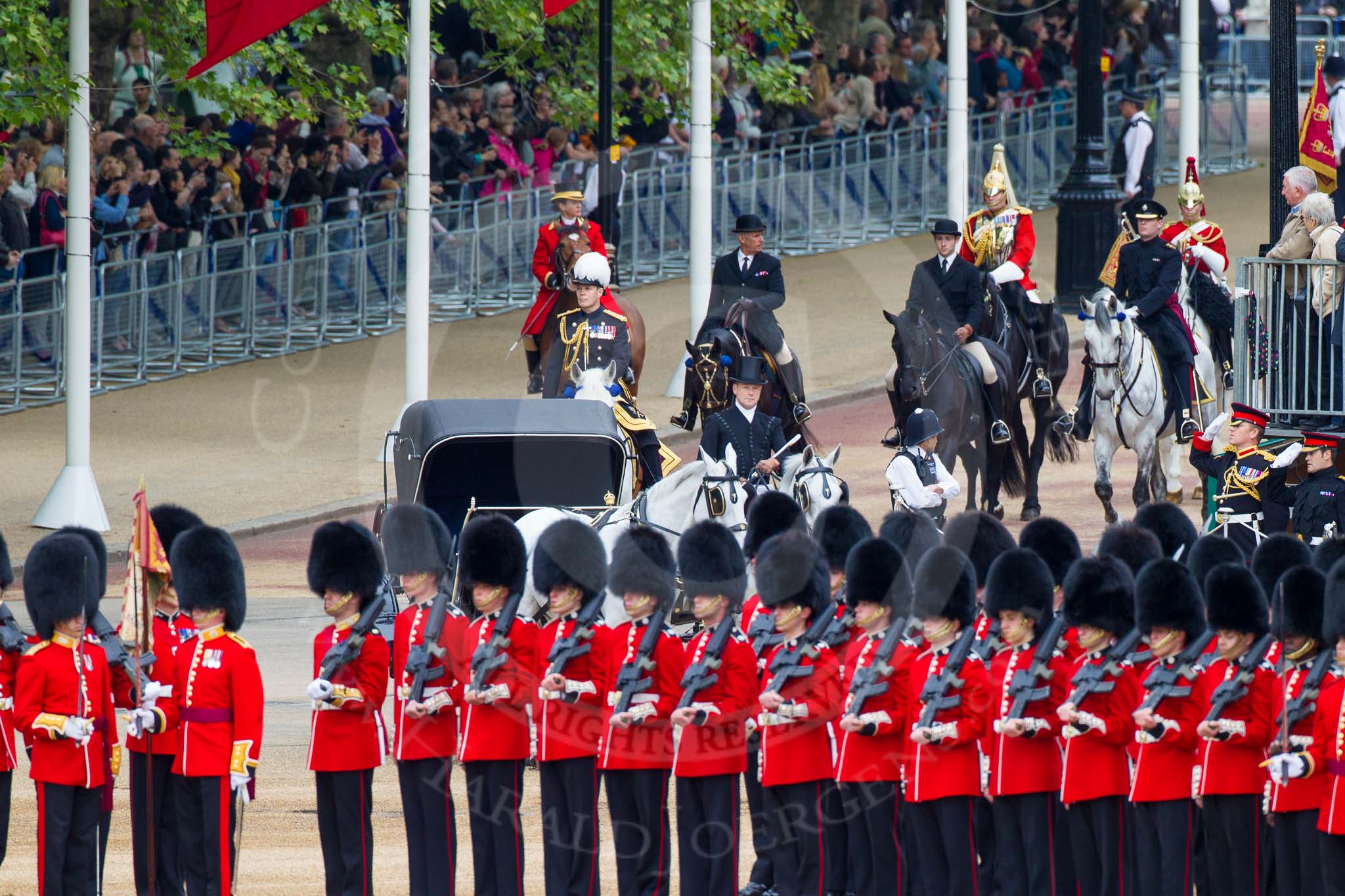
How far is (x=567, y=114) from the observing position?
23500mm

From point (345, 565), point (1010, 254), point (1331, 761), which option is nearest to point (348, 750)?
point (345, 565)

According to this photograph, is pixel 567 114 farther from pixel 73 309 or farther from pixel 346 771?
pixel 346 771

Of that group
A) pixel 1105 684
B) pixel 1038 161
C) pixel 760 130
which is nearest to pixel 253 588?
pixel 1105 684

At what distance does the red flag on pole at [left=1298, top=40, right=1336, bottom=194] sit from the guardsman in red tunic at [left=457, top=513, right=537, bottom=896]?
24.0 feet

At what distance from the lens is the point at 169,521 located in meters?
11.2

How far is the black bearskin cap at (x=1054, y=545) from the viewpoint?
11.2 m

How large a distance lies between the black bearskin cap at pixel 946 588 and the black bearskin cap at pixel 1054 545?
0.85m

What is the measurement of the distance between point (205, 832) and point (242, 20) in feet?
25.0

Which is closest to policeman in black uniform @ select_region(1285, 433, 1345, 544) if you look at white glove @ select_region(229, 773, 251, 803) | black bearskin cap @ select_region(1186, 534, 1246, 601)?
black bearskin cap @ select_region(1186, 534, 1246, 601)

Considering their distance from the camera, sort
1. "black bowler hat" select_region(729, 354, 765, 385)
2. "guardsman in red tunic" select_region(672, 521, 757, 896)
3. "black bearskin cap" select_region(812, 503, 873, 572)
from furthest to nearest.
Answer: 1. "black bowler hat" select_region(729, 354, 765, 385)
2. "black bearskin cap" select_region(812, 503, 873, 572)
3. "guardsman in red tunic" select_region(672, 521, 757, 896)

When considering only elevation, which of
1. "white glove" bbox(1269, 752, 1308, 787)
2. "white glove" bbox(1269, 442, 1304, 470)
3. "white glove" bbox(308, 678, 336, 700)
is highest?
"white glove" bbox(1269, 442, 1304, 470)

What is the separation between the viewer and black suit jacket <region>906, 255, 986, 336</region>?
18016mm

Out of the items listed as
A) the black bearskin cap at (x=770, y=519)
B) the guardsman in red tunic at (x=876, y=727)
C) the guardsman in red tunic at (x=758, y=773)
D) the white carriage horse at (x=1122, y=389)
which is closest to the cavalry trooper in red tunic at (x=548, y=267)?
the white carriage horse at (x=1122, y=389)

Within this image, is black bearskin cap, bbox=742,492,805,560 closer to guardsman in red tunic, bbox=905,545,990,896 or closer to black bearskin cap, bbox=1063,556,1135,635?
guardsman in red tunic, bbox=905,545,990,896
